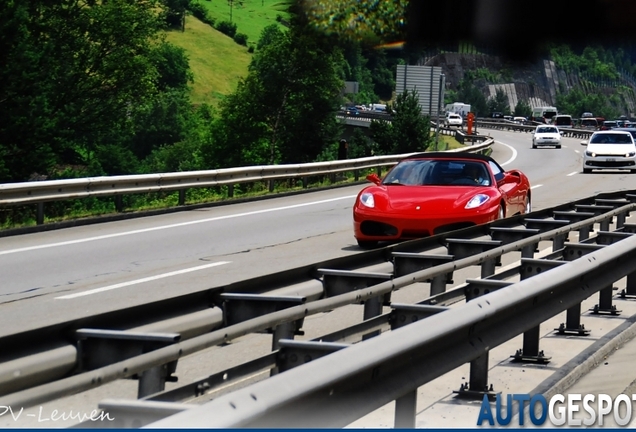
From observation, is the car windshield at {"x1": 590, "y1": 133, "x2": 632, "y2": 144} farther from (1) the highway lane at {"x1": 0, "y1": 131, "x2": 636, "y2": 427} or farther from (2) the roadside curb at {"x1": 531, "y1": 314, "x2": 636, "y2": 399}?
(2) the roadside curb at {"x1": 531, "y1": 314, "x2": 636, "y2": 399}

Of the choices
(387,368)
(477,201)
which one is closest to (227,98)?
(477,201)

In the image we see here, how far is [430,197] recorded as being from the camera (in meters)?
14.4

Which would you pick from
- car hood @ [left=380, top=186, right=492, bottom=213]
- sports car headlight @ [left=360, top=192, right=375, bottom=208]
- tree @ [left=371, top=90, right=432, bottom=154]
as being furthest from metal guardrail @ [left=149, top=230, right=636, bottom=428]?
tree @ [left=371, top=90, right=432, bottom=154]

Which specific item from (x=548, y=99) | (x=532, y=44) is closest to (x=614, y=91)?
(x=548, y=99)

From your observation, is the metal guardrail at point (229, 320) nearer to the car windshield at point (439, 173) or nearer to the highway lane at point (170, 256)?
the highway lane at point (170, 256)

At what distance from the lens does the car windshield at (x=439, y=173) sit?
15.2 metres

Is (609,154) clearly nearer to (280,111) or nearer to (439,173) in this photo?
(439,173)

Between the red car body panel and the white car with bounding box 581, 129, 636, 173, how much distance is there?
2350cm

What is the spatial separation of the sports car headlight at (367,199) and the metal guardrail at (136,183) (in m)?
5.71

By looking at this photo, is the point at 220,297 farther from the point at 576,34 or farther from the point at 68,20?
the point at 68,20

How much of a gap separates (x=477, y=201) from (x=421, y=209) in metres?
0.76

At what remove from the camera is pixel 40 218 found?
58.2ft

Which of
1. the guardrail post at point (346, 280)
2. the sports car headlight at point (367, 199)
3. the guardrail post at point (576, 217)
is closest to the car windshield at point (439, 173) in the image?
the sports car headlight at point (367, 199)

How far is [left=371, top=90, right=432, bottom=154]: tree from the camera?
186ft
